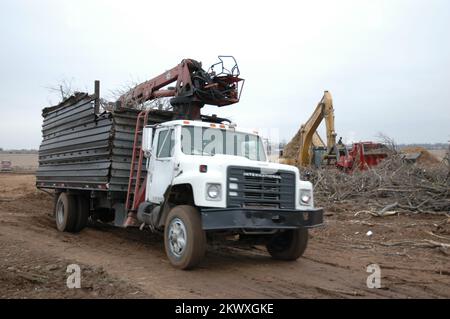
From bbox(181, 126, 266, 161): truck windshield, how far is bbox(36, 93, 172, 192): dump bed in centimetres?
189

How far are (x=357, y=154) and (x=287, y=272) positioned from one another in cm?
1343

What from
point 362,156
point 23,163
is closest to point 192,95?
point 362,156

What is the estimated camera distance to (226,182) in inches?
281

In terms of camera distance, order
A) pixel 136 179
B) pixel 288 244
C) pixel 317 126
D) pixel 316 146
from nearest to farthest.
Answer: pixel 288 244 < pixel 136 179 < pixel 317 126 < pixel 316 146

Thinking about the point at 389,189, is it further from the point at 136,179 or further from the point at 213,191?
the point at 213,191

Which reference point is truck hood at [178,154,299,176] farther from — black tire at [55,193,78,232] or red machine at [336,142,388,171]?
red machine at [336,142,388,171]

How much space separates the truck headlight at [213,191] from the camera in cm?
705

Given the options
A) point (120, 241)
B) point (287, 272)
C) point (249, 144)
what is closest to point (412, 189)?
point (249, 144)

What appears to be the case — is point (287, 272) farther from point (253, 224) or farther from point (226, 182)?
point (226, 182)

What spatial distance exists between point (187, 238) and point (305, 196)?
2.14m

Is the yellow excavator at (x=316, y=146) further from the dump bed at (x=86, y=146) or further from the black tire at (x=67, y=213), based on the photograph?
the black tire at (x=67, y=213)

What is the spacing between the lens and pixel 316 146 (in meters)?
23.7

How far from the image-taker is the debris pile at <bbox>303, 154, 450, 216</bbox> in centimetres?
1241
